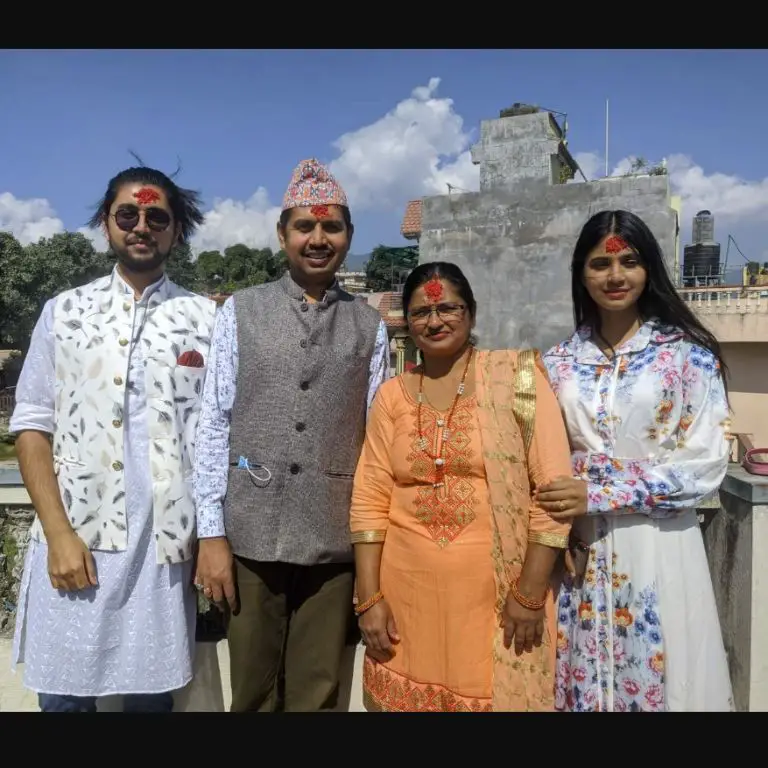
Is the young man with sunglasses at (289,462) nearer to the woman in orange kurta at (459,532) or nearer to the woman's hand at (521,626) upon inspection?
the woman in orange kurta at (459,532)

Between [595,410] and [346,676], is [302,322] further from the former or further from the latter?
[346,676]

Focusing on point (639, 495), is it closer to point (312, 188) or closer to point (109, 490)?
point (312, 188)

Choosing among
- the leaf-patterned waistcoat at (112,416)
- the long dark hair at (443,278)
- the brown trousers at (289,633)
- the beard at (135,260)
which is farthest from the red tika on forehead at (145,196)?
the brown trousers at (289,633)

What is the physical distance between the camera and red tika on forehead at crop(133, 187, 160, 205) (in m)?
2.46

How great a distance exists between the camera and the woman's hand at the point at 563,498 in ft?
7.02

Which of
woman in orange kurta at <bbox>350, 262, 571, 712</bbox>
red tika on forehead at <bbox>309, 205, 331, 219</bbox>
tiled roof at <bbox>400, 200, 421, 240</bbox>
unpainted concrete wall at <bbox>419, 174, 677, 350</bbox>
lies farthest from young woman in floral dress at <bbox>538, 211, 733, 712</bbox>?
tiled roof at <bbox>400, 200, 421, 240</bbox>

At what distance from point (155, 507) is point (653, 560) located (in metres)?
1.73

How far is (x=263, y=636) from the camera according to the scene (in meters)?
2.38

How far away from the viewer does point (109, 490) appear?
2338mm

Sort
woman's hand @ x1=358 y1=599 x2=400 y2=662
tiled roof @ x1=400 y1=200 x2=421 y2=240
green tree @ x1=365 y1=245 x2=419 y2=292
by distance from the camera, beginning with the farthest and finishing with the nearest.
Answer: green tree @ x1=365 y1=245 x2=419 y2=292, tiled roof @ x1=400 y1=200 x2=421 y2=240, woman's hand @ x1=358 y1=599 x2=400 y2=662

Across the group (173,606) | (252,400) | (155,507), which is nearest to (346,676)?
(173,606)

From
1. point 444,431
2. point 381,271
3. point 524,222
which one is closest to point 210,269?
point 381,271

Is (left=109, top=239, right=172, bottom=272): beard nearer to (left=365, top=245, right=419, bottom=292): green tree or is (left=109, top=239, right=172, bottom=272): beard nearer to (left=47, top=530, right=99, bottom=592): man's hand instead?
(left=47, top=530, right=99, bottom=592): man's hand

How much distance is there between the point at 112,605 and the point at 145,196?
4.91 ft
